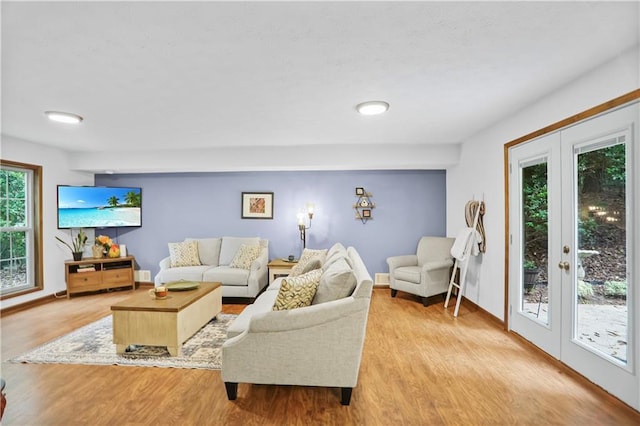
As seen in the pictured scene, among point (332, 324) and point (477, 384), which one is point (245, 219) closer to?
point (332, 324)

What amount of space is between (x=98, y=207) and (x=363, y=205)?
4513 millimetres

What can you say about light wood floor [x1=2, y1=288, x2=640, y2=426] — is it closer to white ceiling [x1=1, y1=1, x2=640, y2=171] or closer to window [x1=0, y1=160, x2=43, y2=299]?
window [x1=0, y1=160, x2=43, y2=299]

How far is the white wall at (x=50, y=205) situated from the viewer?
4.30 metres

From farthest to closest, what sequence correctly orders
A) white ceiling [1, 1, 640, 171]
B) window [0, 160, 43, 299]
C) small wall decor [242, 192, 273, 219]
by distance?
small wall decor [242, 192, 273, 219] → window [0, 160, 43, 299] → white ceiling [1, 1, 640, 171]

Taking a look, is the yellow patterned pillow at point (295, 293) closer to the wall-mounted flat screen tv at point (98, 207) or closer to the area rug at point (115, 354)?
the area rug at point (115, 354)

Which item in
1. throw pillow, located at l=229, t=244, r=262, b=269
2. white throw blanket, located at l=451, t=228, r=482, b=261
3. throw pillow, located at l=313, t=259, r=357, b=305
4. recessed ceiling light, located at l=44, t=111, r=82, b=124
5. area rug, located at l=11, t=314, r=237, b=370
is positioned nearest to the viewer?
throw pillow, located at l=313, t=259, r=357, b=305

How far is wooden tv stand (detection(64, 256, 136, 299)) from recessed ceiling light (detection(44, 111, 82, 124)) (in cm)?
254

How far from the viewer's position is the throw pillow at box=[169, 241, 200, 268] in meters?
4.77

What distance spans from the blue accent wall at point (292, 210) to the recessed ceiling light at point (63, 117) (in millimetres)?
2280

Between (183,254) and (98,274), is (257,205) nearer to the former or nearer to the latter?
(183,254)

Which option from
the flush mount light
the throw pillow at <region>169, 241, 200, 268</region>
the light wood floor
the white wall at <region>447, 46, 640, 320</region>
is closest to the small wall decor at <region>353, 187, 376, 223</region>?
the white wall at <region>447, 46, 640, 320</region>

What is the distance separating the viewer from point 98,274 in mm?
4879

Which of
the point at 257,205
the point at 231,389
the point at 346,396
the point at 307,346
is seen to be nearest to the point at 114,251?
the point at 257,205

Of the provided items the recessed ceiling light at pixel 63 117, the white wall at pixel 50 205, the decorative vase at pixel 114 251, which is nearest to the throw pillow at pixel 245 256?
the decorative vase at pixel 114 251
